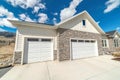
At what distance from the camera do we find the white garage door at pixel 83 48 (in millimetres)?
9209

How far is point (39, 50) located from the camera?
7.92 metres

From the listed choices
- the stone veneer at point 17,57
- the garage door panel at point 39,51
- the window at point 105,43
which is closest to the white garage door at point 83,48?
the garage door panel at point 39,51

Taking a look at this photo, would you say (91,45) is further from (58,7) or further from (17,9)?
(17,9)

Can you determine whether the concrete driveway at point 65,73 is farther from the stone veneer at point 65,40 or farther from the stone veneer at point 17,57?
the stone veneer at point 65,40

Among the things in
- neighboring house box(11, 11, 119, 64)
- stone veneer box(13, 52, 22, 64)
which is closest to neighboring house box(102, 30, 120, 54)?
neighboring house box(11, 11, 119, 64)

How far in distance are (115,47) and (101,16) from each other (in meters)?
7.01

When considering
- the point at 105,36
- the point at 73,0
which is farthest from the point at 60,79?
the point at 105,36

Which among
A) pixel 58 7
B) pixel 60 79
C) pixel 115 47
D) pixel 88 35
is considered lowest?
pixel 60 79

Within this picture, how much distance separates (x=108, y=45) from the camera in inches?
539

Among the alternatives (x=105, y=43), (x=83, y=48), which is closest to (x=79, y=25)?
(x=83, y=48)

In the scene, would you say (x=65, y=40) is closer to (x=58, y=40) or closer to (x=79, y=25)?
(x=58, y=40)

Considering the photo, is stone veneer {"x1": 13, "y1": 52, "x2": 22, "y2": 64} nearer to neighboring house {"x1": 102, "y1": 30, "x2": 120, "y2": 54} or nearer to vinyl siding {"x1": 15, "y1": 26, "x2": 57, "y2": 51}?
vinyl siding {"x1": 15, "y1": 26, "x2": 57, "y2": 51}

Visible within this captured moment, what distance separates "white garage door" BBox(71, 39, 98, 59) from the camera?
30.2 feet

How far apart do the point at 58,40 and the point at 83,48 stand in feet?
12.8
